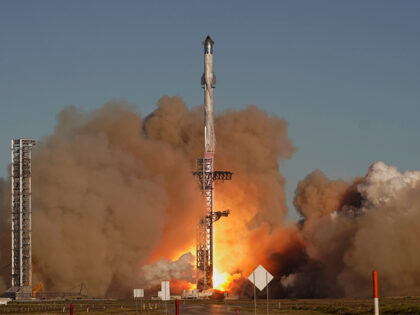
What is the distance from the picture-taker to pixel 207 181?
Answer: 112 metres

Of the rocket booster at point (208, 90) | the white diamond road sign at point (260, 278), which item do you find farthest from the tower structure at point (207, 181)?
the white diamond road sign at point (260, 278)

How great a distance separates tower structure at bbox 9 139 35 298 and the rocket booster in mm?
23019

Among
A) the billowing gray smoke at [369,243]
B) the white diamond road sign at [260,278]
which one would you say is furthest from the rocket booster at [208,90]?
the white diamond road sign at [260,278]

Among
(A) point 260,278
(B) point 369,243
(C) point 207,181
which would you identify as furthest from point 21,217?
(A) point 260,278

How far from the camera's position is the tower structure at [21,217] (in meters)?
108

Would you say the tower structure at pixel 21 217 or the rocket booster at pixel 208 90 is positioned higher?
the rocket booster at pixel 208 90

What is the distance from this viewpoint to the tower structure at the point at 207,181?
112 m

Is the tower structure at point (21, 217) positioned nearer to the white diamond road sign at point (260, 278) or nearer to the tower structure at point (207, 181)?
the tower structure at point (207, 181)

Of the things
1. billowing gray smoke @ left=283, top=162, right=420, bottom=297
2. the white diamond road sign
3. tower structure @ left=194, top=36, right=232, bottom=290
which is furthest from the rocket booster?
the white diamond road sign

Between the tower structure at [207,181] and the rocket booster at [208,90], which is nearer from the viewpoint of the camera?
the tower structure at [207,181]

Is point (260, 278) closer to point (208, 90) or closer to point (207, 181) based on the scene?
point (207, 181)

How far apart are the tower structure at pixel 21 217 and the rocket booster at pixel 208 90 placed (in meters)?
23.0

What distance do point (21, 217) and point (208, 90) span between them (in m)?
29.6

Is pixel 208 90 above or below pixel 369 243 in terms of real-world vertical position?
above
